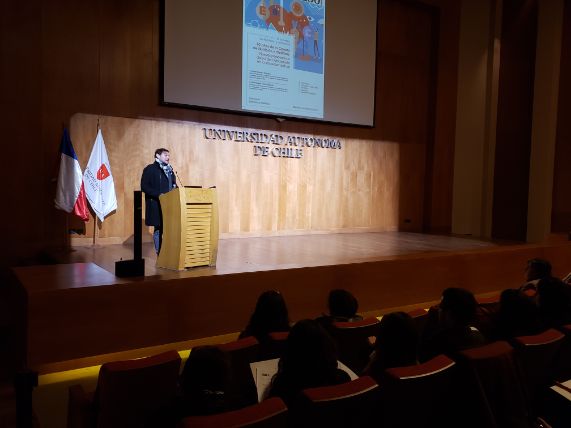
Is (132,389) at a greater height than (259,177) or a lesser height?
Result: lesser

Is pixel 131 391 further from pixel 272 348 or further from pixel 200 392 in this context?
pixel 272 348

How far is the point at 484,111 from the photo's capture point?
8445 mm

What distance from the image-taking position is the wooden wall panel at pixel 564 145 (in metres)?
7.81

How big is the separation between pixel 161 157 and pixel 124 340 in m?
2.18

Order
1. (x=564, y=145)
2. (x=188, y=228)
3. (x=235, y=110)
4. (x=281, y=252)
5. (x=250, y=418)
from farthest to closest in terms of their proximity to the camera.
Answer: (x=564, y=145)
(x=235, y=110)
(x=281, y=252)
(x=188, y=228)
(x=250, y=418)

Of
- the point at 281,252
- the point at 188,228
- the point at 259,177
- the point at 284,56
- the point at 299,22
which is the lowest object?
the point at 281,252

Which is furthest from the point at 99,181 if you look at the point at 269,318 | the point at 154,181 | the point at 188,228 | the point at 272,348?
the point at 272,348

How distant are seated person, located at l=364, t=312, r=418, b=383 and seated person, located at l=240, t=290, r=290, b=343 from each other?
55 centimetres

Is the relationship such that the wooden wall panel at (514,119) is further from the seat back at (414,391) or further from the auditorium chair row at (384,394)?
the seat back at (414,391)

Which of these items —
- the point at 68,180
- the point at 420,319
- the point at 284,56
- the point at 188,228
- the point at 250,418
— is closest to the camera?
the point at 250,418

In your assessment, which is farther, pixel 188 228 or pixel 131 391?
pixel 188 228

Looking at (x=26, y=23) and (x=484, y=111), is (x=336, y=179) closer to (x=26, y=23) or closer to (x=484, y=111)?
(x=484, y=111)

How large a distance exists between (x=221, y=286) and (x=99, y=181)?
2.59 m

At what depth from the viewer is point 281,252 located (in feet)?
15.7
